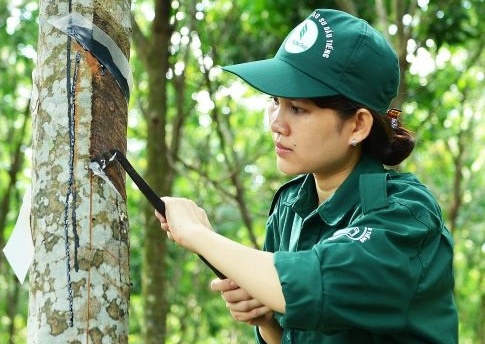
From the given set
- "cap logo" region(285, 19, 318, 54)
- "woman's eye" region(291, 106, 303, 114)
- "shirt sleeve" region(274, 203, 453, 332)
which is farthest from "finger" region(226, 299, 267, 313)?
"cap logo" region(285, 19, 318, 54)

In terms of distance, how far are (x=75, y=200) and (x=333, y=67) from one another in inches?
26.9

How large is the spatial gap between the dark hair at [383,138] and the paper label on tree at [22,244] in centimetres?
79

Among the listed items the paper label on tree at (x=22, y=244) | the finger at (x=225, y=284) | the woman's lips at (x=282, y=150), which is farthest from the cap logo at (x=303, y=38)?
the paper label on tree at (x=22, y=244)

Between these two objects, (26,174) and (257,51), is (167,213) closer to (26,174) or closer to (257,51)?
(257,51)

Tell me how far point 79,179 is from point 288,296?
1.85 ft

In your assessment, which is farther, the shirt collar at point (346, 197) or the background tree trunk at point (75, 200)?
the shirt collar at point (346, 197)

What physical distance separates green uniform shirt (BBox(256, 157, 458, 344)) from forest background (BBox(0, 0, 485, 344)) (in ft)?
2.98

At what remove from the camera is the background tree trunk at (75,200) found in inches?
75.2

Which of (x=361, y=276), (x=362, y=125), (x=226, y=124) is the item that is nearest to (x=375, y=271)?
(x=361, y=276)

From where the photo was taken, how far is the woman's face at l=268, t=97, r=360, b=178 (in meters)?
2.07

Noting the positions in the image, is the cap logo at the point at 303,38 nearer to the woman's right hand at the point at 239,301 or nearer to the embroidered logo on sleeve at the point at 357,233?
the embroidered logo on sleeve at the point at 357,233

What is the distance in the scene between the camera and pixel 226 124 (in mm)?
8008

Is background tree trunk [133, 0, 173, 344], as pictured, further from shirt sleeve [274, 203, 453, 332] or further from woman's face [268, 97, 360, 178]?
shirt sleeve [274, 203, 453, 332]

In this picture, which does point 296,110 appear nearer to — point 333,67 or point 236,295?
point 333,67
